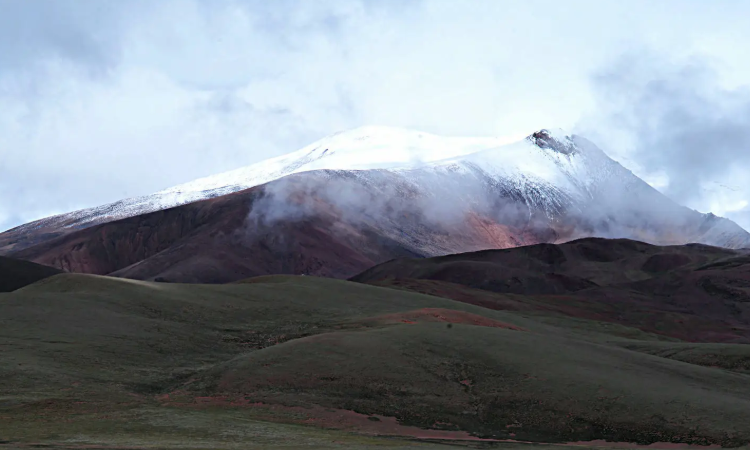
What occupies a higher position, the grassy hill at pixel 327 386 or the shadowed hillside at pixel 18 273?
the shadowed hillside at pixel 18 273

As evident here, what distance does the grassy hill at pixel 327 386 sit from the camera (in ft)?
142

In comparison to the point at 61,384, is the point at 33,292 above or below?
above

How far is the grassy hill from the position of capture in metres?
43.4

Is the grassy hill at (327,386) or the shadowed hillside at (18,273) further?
the shadowed hillside at (18,273)

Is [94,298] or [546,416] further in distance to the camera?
[94,298]

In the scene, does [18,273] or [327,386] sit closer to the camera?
[327,386]

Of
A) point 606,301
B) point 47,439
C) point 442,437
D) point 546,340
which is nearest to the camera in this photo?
point 47,439

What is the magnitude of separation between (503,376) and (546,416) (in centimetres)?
616

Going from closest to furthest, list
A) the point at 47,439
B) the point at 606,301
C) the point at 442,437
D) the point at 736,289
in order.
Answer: the point at 47,439 → the point at 442,437 → the point at 606,301 → the point at 736,289

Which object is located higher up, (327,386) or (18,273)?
(18,273)

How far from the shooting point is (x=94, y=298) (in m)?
75.6

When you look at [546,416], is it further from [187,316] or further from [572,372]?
[187,316]

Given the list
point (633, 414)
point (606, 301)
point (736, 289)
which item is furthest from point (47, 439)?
point (736, 289)

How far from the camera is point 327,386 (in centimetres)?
5309
